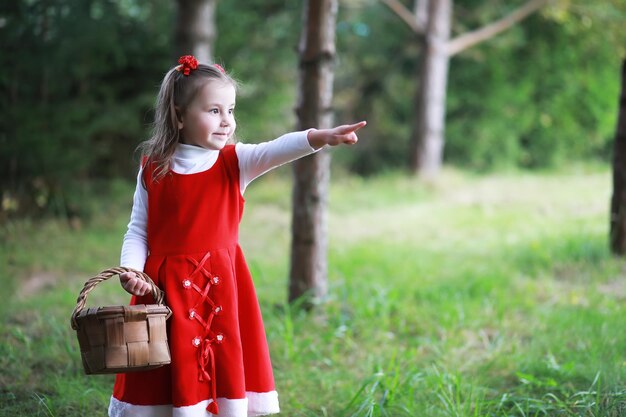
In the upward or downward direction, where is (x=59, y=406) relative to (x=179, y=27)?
downward

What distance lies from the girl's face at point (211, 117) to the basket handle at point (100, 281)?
51cm

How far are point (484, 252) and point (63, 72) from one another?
15.8 ft

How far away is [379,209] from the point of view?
9.16 meters

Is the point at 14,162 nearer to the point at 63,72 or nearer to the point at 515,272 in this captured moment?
the point at 63,72

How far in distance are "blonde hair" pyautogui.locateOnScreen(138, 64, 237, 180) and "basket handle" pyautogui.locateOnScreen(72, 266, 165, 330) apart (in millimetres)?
353

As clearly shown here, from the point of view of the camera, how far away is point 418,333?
13.4 ft

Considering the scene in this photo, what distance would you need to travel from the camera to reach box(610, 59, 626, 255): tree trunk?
16.8 feet

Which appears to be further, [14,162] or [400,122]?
[400,122]

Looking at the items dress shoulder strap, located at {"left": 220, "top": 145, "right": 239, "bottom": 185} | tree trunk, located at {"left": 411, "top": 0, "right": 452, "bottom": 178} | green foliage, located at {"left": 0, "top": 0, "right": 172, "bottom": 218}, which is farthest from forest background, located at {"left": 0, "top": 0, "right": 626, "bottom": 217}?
tree trunk, located at {"left": 411, "top": 0, "right": 452, "bottom": 178}

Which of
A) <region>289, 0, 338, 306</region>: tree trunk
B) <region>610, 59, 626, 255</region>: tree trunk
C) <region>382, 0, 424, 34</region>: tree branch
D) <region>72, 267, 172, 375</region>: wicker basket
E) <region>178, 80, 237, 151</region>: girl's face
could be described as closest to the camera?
<region>72, 267, 172, 375</region>: wicker basket

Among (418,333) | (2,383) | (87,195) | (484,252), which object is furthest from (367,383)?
(87,195)

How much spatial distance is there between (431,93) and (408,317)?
7365mm

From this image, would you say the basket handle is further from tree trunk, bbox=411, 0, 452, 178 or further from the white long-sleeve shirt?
tree trunk, bbox=411, 0, 452, 178

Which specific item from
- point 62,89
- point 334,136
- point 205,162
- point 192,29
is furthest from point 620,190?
A: point 62,89
